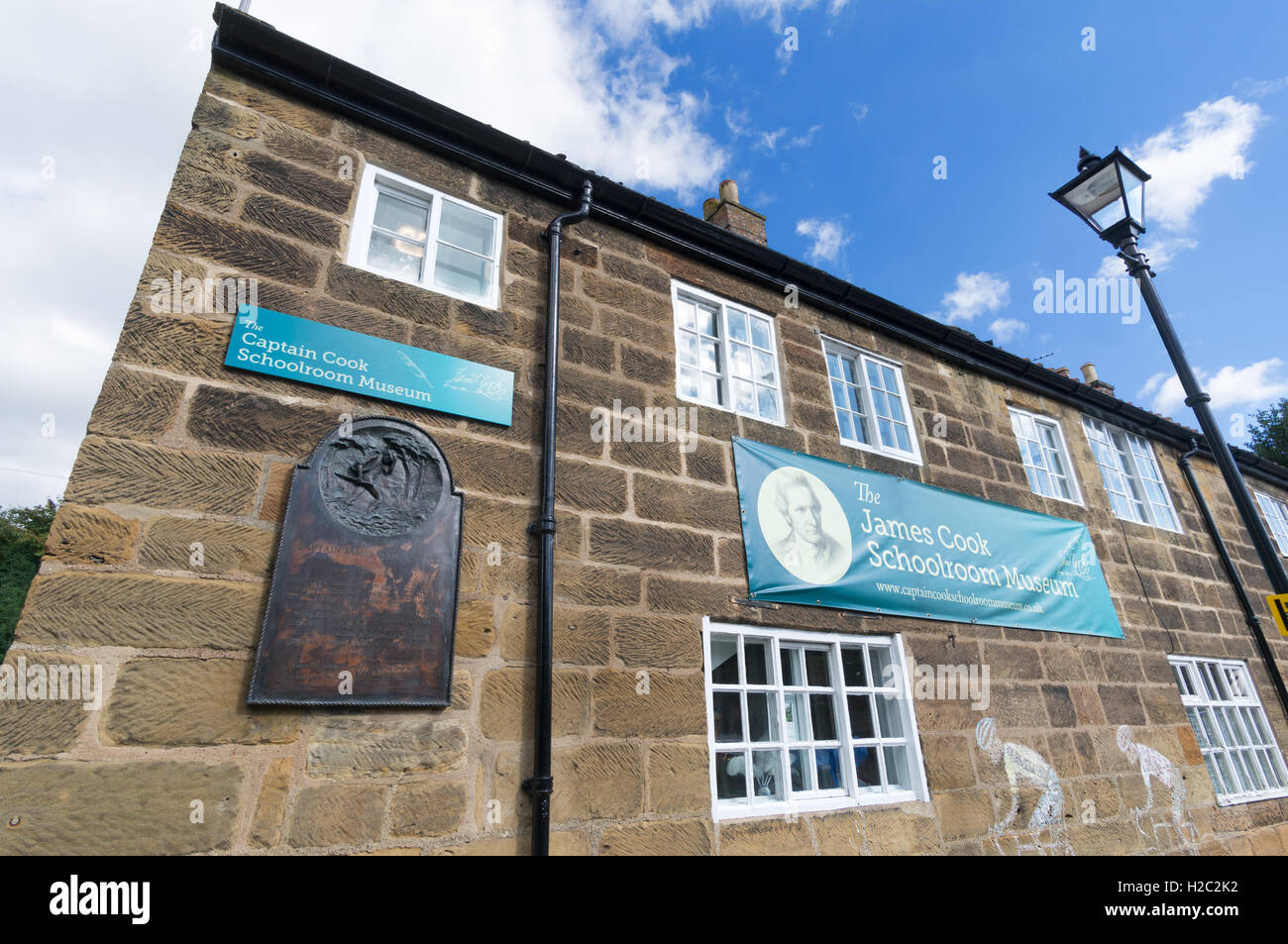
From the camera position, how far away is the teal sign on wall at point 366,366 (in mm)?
3238

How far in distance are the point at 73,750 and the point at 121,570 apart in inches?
27.7

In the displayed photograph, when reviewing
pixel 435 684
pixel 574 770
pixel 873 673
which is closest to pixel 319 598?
pixel 435 684

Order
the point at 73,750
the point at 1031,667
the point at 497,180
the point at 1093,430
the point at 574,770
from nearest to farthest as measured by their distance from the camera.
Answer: the point at 73,750 → the point at 574,770 → the point at 497,180 → the point at 1031,667 → the point at 1093,430

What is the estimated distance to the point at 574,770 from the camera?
3.34 meters

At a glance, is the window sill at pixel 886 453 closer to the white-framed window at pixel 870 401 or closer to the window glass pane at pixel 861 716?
the white-framed window at pixel 870 401

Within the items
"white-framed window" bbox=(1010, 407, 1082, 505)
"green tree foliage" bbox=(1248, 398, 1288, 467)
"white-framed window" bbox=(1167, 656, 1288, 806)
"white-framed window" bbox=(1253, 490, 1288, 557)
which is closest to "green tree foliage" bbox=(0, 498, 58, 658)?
"white-framed window" bbox=(1010, 407, 1082, 505)

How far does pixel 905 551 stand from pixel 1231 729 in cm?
519

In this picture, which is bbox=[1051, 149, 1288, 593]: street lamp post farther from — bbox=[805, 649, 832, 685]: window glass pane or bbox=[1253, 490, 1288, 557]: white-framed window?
bbox=[1253, 490, 1288, 557]: white-framed window

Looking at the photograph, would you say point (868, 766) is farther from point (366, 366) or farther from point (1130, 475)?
point (1130, 475)

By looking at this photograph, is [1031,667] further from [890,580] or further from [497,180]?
[497,180]

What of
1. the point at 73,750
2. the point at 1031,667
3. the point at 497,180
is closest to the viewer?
the point at 73,750

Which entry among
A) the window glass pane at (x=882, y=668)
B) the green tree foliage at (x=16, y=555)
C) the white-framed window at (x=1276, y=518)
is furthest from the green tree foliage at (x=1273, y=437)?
the green tree foliage at (x=16, y=555)

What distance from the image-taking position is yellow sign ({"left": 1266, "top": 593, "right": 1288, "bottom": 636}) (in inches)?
178
